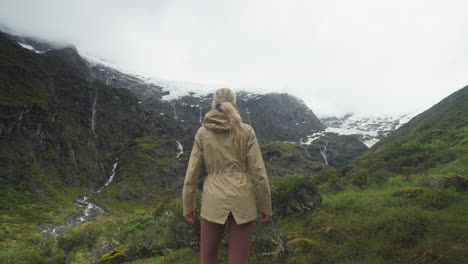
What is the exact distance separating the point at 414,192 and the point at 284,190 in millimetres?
5002

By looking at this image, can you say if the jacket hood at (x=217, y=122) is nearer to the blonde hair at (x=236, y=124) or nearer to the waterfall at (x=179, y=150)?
the blonde hair at (x=236, y=124)

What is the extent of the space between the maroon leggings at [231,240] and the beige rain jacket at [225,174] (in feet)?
0.55

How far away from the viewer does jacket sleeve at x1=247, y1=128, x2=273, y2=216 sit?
420 cm

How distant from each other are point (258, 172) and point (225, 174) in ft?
1.81

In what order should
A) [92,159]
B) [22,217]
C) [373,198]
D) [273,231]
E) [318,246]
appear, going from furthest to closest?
[92,159], [22,217], [373,198], [273,231], [318,246]

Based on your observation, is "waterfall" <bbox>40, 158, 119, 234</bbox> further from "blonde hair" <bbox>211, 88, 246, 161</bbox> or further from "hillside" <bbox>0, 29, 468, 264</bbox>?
"blonde hair" <bbox>211, 88, 246, 161</bbox>

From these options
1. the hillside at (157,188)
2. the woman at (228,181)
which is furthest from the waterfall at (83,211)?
the woman at (228,181)

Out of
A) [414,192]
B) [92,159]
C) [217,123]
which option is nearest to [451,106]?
[414,192]

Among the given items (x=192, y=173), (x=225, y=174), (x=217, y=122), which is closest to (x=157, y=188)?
(x=192, y=173)

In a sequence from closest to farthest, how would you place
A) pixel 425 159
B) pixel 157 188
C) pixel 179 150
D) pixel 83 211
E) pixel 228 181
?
pixel 228 181 < pixel 425 159 < pixel 83 211 < pixel 157 188 < pixel 179 150

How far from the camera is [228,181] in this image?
4.16 meters

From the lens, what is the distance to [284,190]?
35.6ft

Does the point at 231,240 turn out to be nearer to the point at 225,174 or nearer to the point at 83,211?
the point at 225,174

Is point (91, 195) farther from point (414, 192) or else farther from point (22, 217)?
point (414, 192)
